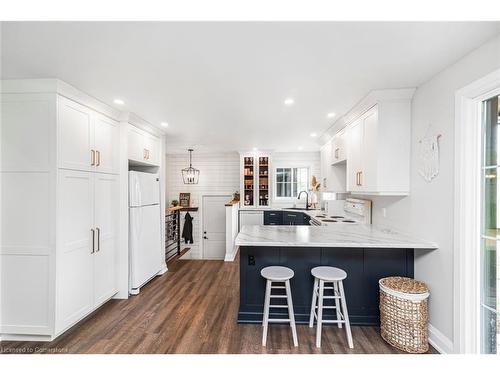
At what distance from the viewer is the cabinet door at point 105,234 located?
8.57 ft

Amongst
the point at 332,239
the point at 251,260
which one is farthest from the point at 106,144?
the point at 332,239

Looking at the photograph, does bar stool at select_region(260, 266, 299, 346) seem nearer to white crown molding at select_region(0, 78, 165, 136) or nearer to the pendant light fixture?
white crown molding at select_region(0, 78, 165, 136)

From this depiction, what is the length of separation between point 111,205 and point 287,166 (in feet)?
13.5

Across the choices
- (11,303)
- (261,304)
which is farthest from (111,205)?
(261,304)

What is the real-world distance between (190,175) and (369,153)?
4.26 metres

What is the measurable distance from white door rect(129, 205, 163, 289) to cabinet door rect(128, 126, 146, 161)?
0.73 meters

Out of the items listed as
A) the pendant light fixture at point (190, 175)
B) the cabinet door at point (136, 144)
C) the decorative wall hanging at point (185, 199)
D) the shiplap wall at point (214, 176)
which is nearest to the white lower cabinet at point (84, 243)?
the cabinet door at point (136, 144)

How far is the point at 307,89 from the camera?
2.23m

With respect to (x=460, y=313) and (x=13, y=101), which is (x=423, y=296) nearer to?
(x=460, y=313)

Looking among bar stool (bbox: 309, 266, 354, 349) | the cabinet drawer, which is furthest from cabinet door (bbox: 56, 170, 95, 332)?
the cabinet drawer

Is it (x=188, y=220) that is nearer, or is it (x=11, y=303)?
(x=11, y=303)

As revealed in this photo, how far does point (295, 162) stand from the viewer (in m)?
5.84

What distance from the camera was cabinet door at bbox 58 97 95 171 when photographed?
2.13 meters

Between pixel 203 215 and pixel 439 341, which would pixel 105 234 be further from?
pixel 439 341
